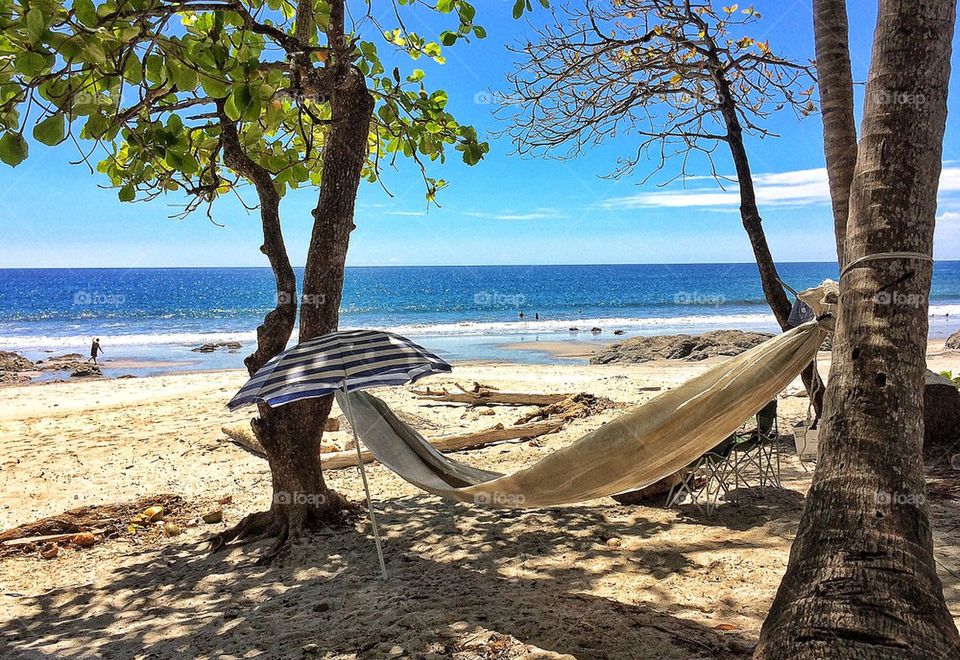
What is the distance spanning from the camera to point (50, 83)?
245 centimetres

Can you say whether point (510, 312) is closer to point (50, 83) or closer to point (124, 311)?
point (124, 311)

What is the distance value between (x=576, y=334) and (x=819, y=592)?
70.5ft

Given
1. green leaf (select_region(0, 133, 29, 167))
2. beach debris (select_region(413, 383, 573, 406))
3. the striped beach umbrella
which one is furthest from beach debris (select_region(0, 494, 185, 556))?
beach debris (select_region(413, 383, 573, 406))

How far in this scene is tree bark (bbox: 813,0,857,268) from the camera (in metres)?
3.32

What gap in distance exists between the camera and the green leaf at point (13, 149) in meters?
2.25

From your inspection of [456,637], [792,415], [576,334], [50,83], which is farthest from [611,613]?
[576,334]

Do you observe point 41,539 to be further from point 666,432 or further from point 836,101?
point 836,101

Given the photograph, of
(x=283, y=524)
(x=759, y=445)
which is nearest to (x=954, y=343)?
(x=759, y=445)

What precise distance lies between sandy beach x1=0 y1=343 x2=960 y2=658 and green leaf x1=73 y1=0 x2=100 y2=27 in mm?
2152

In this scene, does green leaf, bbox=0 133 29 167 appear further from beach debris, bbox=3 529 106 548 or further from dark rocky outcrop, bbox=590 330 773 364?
dark rocky outcrop, bbox=590 330 773 364

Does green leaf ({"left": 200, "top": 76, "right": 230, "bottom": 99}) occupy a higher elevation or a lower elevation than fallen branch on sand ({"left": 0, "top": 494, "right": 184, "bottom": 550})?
higher

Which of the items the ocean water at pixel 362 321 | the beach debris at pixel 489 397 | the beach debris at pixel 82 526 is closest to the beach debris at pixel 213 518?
the beach debris at pixel 82 526

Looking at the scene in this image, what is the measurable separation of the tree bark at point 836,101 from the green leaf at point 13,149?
11.5ft

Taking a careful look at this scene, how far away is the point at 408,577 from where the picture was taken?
3.01 metres
